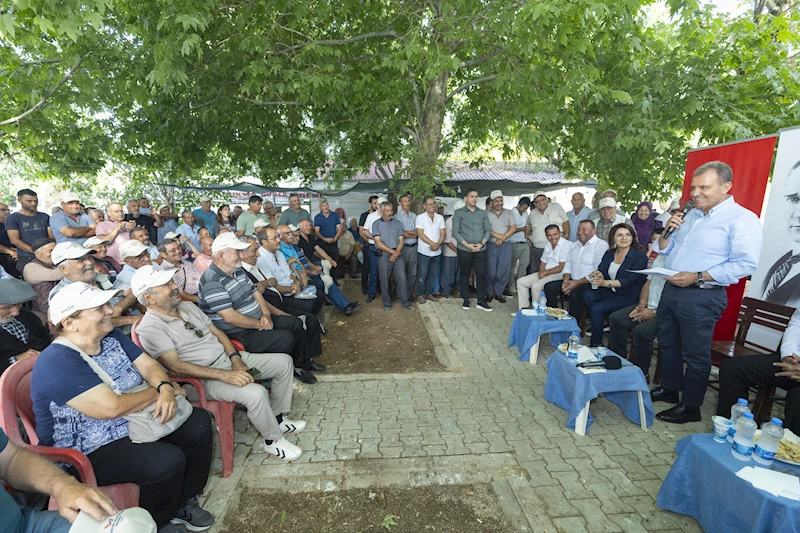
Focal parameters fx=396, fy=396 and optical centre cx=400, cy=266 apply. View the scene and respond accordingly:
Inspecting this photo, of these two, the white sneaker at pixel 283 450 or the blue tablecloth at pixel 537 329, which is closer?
the white sneaker at pixel 283 450

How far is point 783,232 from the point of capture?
4250 mm

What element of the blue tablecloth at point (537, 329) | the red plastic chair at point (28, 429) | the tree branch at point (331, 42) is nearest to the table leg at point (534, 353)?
the blue tablecloth at point (537, 329)

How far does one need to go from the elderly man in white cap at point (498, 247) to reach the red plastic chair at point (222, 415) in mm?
5601

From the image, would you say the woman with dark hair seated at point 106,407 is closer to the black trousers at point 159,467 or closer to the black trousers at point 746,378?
the black trousers at point 159,467

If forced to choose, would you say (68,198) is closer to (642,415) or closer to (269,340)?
(269,340)

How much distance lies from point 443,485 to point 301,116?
9370 mm

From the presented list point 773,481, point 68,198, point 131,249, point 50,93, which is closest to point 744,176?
point 773,481

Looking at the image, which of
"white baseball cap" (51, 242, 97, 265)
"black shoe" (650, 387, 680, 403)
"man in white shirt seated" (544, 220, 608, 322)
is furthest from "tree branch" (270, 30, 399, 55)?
"black shoe" (650, 387, 680, 403)

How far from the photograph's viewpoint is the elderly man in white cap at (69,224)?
612 cm

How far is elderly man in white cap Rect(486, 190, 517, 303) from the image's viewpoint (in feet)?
25.0

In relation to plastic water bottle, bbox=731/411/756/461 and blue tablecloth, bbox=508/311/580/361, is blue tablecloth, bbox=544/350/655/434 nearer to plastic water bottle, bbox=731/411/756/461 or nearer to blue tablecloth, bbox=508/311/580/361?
blue tablecloth, bbox=508/311/580/361

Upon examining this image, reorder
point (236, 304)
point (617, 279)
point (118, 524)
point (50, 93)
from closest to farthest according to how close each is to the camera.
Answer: point (118, 524), point (236, 304), point (617, 279), point (50, 93)

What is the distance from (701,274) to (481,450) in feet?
7.88

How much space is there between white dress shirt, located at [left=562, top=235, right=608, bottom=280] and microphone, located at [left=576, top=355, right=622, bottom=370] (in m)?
2.53
